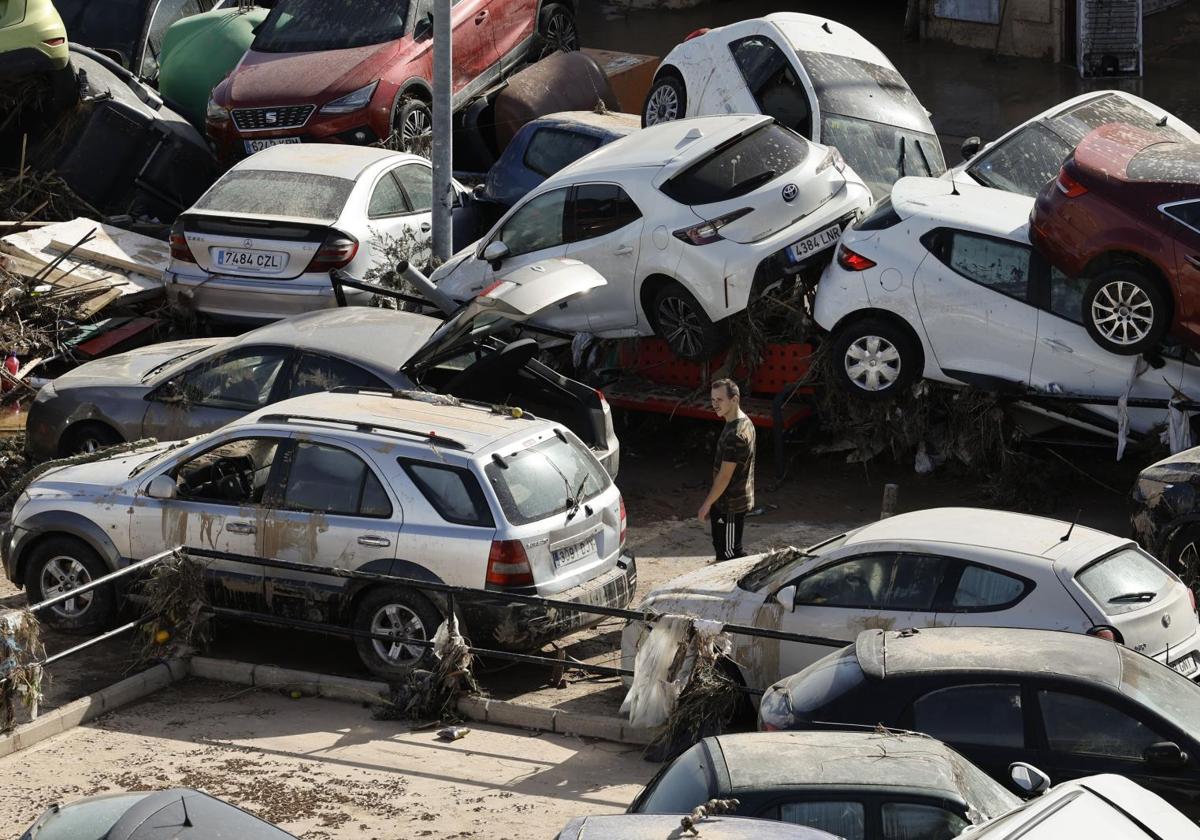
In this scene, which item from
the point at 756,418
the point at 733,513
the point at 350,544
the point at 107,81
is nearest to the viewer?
the point at 350,544

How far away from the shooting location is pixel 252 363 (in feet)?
40.2

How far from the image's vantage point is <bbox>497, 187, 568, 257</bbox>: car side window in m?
14.1

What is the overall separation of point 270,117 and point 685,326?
19.7 feet

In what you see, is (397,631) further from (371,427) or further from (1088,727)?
(1088,727)

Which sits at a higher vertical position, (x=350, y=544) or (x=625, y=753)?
(x=350, y=544)

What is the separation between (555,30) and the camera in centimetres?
2050

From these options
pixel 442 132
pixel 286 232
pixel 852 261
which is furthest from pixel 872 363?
pixel 286 232

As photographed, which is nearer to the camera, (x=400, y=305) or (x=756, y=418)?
(x=756, y=418)

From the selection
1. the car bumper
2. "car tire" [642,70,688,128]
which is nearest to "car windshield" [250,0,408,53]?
"car tire" [642,70,688,128]

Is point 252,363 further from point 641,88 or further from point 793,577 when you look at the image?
point 641,88

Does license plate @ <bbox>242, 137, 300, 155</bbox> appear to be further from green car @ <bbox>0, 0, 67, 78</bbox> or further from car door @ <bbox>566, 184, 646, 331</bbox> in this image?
car door @ <bbox>566, 184, 646, 331</bbox>

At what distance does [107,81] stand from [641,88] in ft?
19.6

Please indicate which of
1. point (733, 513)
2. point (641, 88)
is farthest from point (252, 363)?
point (641, 88)

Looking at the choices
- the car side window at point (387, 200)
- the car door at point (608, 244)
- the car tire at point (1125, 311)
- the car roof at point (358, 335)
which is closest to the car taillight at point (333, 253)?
the car side window at point (387, 200)
